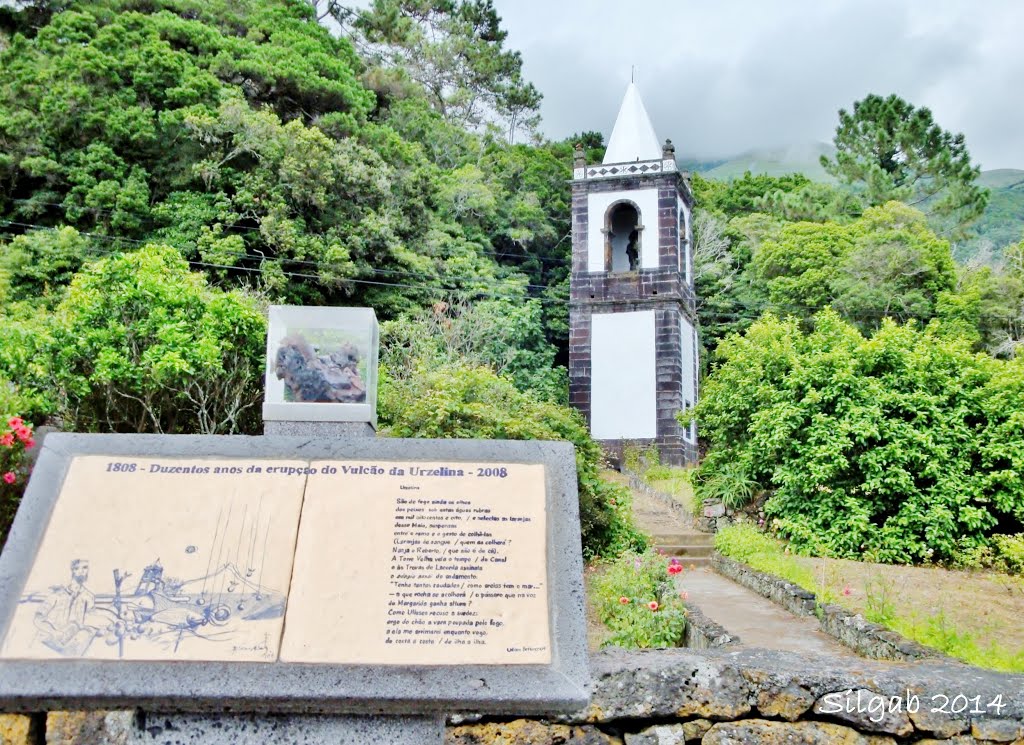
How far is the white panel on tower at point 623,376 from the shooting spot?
2003cm

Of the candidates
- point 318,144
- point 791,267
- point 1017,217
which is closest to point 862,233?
point 791,267

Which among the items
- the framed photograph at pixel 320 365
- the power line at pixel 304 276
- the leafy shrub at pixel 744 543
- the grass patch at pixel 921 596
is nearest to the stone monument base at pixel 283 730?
the framed photograph at pixel 320 365

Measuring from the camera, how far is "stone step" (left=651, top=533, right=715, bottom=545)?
10.8 m

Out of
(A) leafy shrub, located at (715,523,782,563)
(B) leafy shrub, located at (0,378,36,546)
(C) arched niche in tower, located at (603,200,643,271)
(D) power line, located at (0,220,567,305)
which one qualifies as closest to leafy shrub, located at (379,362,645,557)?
(A) leafy shrub, located at (715,523,782,563)

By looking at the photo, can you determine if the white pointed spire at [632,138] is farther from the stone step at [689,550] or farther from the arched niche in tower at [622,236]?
the stone step at [689,550]

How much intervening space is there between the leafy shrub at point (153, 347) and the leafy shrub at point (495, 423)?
2005 millimetres

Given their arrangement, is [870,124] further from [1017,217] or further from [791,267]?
[1017,217]

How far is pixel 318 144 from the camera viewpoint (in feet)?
65.2

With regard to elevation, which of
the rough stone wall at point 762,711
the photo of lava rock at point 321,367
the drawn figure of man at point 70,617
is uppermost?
the photo of lava rock at point 321,367

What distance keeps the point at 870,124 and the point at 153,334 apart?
94.5 feet

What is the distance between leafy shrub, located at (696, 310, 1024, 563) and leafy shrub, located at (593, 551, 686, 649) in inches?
120

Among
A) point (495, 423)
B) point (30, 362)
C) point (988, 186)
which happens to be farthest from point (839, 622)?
point (988, 186)

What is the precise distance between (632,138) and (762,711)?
20182mm

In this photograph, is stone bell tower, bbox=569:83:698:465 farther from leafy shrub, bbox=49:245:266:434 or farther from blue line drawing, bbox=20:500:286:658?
blue line drawing, bbox=20:500:286:658
